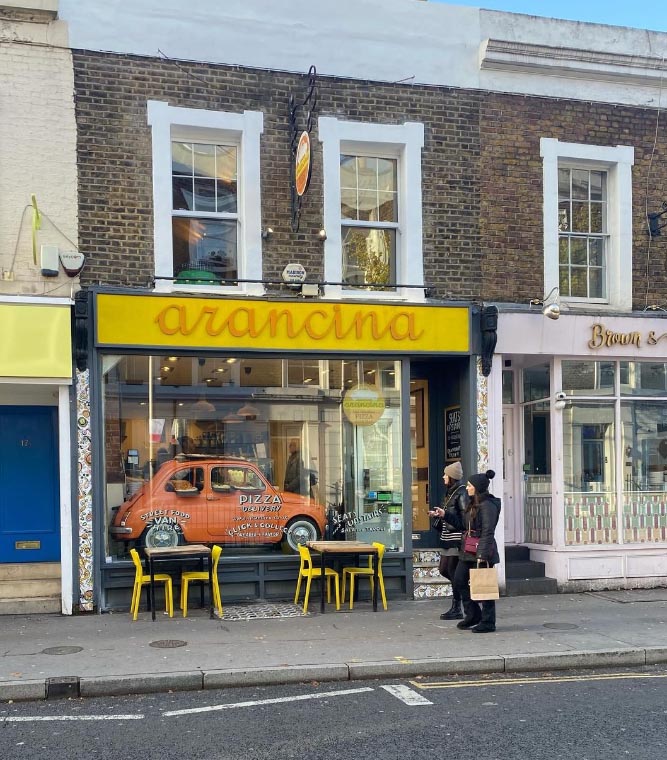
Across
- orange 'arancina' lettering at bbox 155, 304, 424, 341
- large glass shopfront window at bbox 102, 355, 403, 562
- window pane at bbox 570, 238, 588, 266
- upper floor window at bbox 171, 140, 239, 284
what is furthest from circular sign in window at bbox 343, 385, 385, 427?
window pane at bbox 570, 238, 588, 266

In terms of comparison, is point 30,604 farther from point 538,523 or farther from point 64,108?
point 538,523

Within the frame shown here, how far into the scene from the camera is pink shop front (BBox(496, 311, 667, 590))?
11.9 metres

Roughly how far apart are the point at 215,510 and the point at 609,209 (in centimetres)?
709

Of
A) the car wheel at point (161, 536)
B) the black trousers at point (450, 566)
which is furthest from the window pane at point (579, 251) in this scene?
the car wheel at point (161, 536)

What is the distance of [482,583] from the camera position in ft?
29.6

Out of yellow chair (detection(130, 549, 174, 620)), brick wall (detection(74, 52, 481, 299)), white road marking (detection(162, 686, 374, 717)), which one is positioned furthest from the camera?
brick wall (detection(74, 52, 481, 299))

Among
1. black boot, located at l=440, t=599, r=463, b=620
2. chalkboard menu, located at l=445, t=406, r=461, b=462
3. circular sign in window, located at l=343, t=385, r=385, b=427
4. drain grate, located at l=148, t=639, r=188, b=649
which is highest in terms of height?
circular sign in window, located at l=343, t=385, r=385, b=427

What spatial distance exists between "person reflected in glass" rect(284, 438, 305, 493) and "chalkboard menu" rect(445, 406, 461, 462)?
2.22 meters

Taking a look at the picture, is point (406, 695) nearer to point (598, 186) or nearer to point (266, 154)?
point (266, 154)

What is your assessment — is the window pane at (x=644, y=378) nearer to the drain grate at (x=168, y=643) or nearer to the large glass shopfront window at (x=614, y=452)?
the large glass shopfront window at (x=614, y=452)

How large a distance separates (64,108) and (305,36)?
10.6 feet

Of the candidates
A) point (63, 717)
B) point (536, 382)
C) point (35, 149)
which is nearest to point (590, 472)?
point (536, 382)

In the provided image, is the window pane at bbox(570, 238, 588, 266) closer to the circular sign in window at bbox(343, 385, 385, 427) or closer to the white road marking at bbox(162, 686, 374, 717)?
the circular sign in window at bbox(343, 385, 385, 427)

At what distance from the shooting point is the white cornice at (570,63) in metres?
11.8
